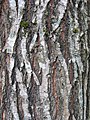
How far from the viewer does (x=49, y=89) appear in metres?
1.29

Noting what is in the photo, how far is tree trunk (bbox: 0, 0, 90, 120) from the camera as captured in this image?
50.0 inches

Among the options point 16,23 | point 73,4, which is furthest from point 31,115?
point 73,4

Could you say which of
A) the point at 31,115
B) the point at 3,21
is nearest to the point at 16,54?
the point at 3,21

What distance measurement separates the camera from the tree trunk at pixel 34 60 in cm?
127

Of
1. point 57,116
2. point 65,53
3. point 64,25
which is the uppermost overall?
point 64,25

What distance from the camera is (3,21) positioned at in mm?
1287

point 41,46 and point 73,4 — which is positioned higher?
point 73,4

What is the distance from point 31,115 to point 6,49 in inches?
11.3

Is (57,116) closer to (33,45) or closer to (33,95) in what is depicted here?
(33,95)

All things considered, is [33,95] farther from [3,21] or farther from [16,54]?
[3,21]

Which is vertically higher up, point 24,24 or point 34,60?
point 24,24

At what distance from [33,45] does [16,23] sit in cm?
11

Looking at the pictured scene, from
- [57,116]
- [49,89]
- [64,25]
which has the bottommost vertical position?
[57,116]

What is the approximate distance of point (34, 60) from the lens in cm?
128
